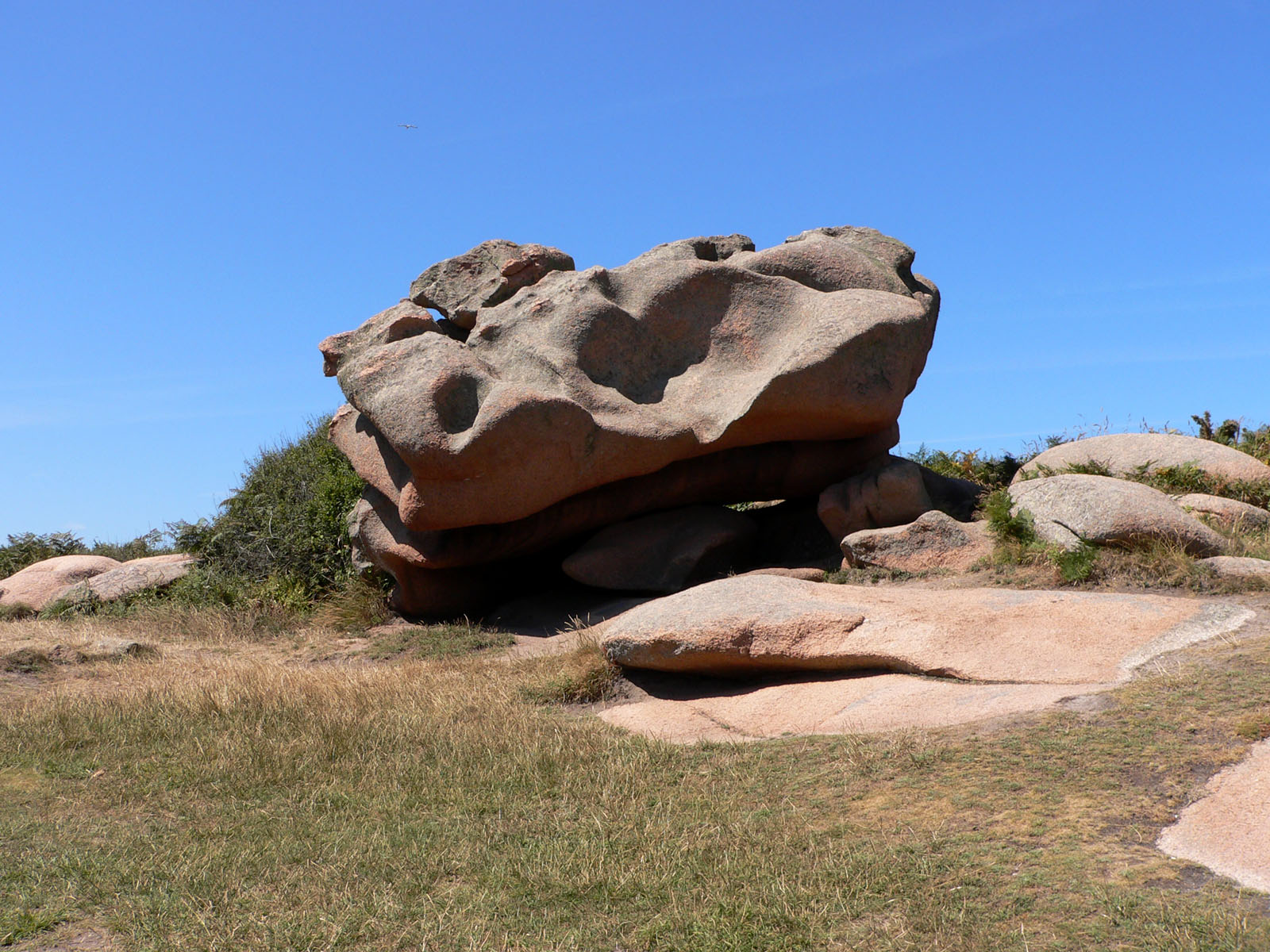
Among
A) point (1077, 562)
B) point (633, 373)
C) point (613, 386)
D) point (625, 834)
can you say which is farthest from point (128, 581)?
point (625, 834)

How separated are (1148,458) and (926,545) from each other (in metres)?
4.43

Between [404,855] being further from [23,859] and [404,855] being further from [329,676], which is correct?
[329,676]

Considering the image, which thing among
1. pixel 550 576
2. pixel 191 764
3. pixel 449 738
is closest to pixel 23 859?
pixel 191 764

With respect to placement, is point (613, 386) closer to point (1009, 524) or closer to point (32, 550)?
point (1009, 524)

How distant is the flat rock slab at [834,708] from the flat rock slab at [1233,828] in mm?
1480

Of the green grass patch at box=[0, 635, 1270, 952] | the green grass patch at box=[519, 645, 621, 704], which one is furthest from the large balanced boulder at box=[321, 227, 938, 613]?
the green grass patch at box=[0, 635, 1270, 952]

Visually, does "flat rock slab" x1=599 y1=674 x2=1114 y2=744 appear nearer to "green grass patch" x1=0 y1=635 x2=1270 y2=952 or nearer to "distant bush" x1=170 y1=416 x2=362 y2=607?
"green grass patch" x1=0 y1=635 x2=1270 y2=952

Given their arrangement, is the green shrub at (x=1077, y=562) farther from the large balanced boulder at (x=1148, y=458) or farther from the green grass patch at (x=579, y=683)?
the green grass patch at (x=579, y=683)

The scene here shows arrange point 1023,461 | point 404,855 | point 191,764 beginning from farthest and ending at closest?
point 1023,461 < point 191,764 < point 404,855

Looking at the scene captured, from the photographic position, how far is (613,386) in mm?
12812

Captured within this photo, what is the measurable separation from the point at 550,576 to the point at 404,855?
9665 mm

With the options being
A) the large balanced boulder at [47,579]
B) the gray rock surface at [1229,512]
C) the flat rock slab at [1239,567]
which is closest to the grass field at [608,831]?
the flat rock slab at [1239,567]

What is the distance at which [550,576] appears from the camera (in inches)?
581

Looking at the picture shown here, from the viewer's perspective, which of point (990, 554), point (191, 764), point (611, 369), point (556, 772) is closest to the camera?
point (556, 772)
